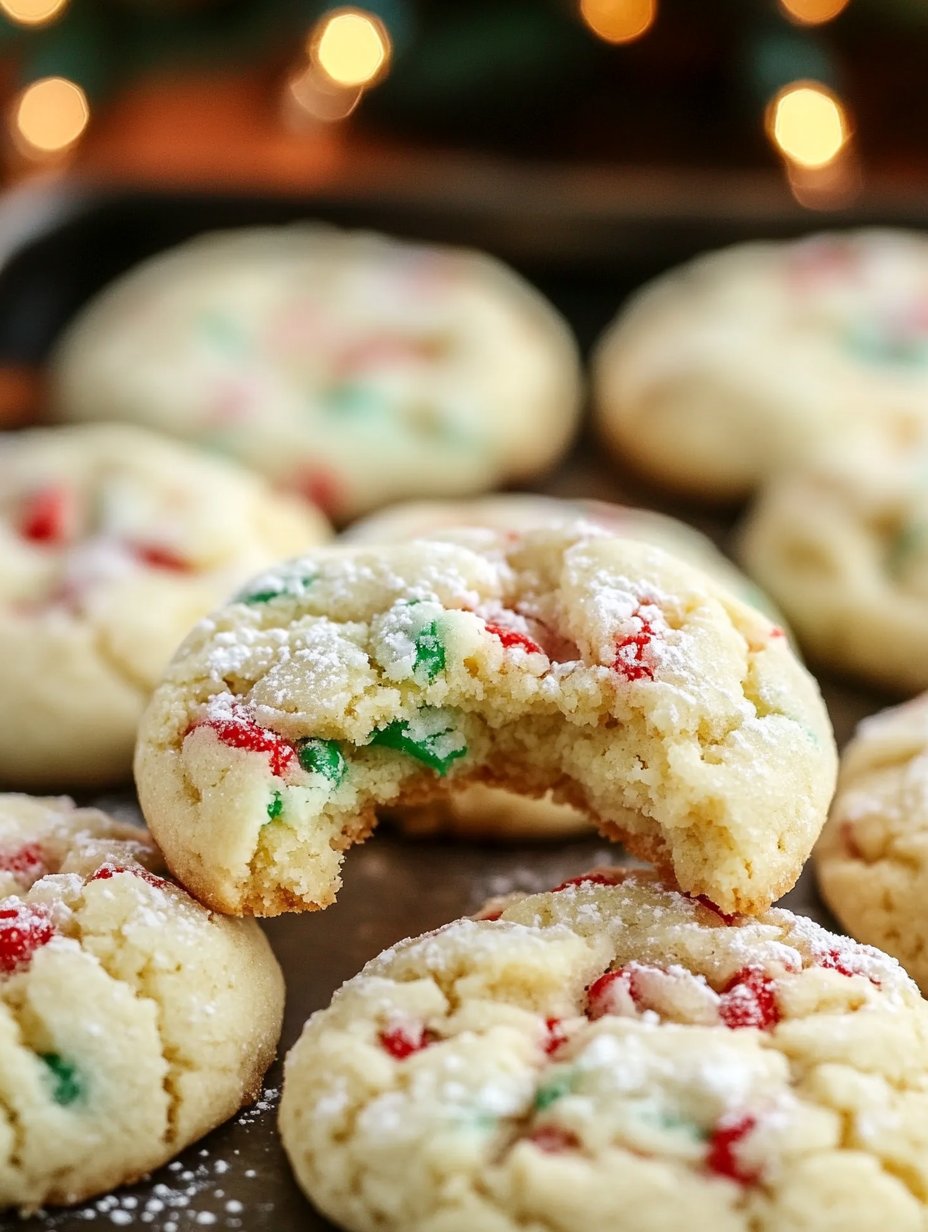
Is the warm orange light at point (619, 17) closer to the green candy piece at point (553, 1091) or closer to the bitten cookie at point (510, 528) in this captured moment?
the bitten cookie at point (510, 528)

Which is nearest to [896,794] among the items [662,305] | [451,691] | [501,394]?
[451,691]

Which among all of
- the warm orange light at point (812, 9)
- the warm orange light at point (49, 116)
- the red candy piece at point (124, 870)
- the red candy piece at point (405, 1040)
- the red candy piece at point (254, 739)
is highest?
the warm orange light at point (812, 9)

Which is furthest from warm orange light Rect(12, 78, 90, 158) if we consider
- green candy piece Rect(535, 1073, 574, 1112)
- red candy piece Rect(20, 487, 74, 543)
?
green candy piece Rect(535, 1073, 574, 1112)

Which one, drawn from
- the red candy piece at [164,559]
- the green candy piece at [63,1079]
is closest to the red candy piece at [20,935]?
the green candy piece at [63,1079]

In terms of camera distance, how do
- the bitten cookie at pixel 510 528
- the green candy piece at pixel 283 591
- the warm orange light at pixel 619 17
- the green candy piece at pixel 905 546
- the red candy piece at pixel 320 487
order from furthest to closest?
1. the warm orange light at pixel 619 17
2. the red candy piece at pixel 320 487
3. the green candy piece at pixel 905 546
4. the bitten cookie at pixel 510 528
5. the green candy piece at pixel 283 591

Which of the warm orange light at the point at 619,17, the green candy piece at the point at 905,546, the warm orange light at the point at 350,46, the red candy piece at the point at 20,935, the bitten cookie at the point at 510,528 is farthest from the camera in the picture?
the warm orange light at the point at 619,17

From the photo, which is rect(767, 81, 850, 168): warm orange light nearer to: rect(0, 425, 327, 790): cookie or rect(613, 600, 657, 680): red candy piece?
rect(0, 425, 327, 790): cookie
